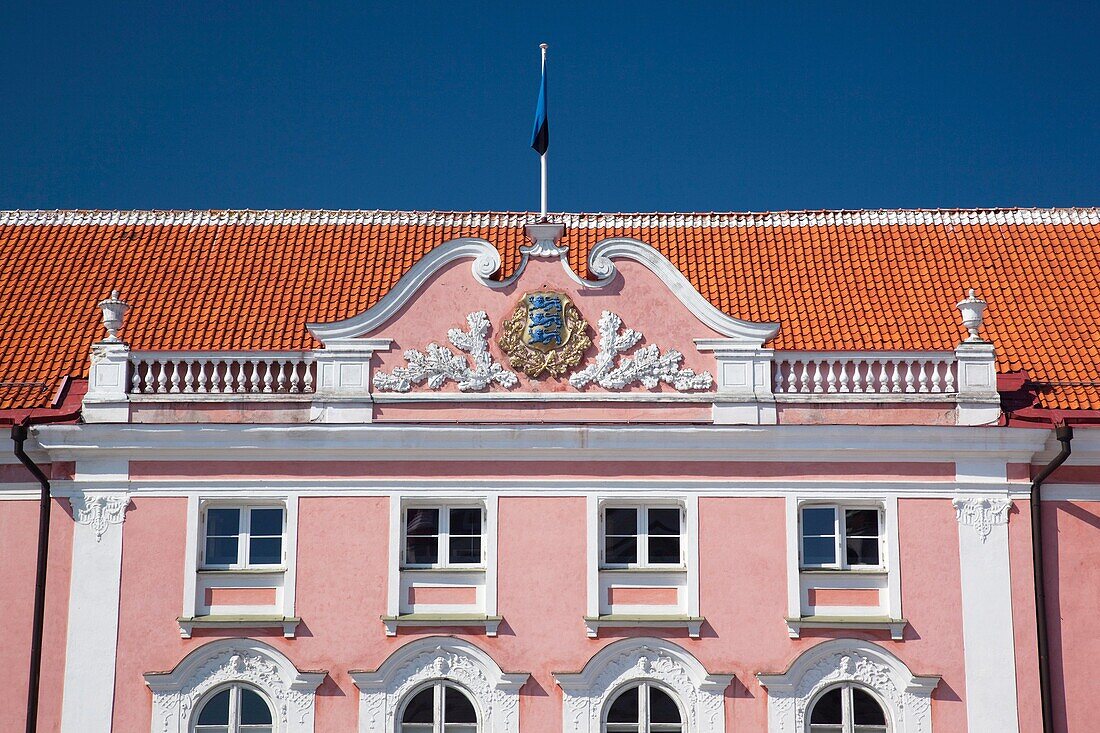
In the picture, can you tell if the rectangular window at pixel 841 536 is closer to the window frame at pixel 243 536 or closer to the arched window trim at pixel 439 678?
the arched window trim at pixel 439 678

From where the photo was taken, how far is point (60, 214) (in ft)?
89.8

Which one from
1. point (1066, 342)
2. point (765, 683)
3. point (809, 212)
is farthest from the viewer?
point (809, 212)

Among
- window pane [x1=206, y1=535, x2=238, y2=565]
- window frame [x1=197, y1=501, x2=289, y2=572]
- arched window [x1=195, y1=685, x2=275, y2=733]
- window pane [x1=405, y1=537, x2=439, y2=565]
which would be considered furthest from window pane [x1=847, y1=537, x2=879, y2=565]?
window pane [x1=206, y1=535, x2=238, y2=565]

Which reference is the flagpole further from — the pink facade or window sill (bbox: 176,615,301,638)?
window sill (bbox: 176,615,301,638)

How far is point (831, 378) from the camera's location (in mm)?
21766

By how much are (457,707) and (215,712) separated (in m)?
3.31

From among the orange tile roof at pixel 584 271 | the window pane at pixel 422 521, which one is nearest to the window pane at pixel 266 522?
the window pane at pixel 422 521

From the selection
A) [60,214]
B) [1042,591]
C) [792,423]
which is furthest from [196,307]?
[1042,591]

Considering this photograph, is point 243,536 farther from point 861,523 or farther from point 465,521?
point 861,523

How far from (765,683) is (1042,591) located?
13.1ft

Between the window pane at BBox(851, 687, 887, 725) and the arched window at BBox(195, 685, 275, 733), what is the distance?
7.92m

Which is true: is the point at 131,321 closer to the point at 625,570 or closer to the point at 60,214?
the point at 60,214

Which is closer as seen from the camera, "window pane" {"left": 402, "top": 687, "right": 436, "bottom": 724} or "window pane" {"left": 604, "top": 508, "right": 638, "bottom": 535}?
"window pane" {"left": 402, "top": 687, "right": 436, "bottom": 724}

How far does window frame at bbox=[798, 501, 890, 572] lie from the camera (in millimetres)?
21484
